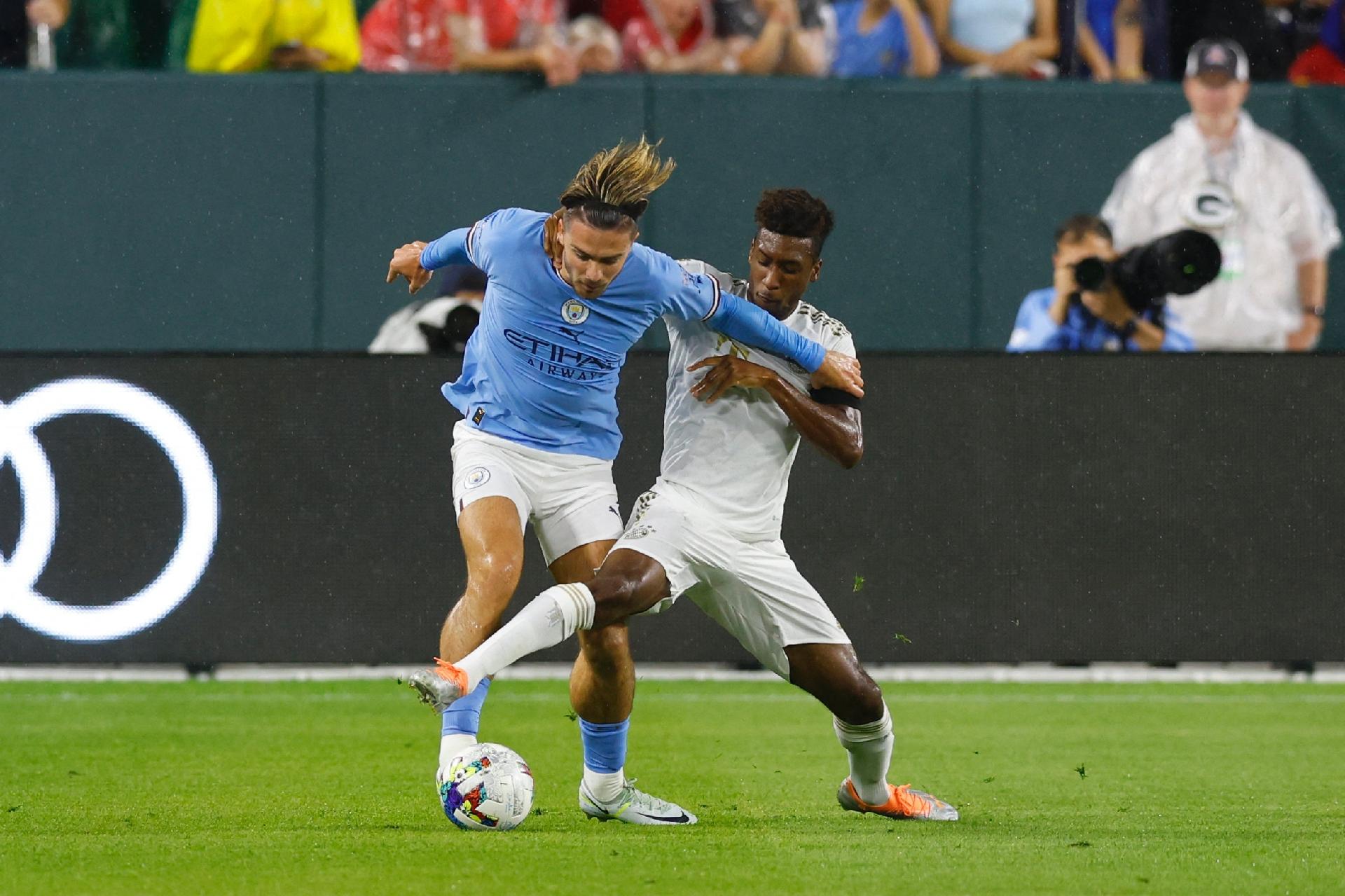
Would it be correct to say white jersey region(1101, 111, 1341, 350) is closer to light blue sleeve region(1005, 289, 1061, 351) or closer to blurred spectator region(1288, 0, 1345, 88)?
light blue sleeve region(1005, 289, 1061, 351)

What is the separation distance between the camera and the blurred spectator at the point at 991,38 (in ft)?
34.7

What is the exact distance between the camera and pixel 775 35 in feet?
34.1

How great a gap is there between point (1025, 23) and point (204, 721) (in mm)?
5745

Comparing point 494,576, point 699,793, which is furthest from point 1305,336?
point 494,576

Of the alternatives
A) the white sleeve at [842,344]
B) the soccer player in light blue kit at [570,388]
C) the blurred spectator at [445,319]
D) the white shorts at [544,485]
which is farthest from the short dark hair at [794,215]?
the blurred spectator at [445,319]

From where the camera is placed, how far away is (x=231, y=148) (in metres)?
9.92

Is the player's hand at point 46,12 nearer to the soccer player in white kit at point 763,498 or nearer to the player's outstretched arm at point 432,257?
the player's outstretched arm at point 432,257

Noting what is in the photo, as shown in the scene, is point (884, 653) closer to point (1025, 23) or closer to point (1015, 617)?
point (1015, 617)

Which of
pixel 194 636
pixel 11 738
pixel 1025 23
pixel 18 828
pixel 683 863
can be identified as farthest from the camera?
pixel 1025 23

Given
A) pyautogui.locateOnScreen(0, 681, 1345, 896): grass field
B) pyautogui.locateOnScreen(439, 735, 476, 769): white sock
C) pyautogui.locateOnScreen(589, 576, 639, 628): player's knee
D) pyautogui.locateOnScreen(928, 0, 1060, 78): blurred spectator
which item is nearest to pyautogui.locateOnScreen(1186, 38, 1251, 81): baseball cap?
pyautogui.locateOnScreen(928, 0, 1060, 78): blurred spectator

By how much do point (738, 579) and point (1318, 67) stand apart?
6671 millimetres

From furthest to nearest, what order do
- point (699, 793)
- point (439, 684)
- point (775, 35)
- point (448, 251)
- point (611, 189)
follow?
point (775, 35) → point (699, 793) → point (448, 251) → point (611, 189) → point (439, 684)

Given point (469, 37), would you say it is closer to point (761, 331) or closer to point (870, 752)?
point (761, 331)

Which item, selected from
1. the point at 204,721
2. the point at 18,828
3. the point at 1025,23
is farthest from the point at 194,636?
the point at 1025,23
